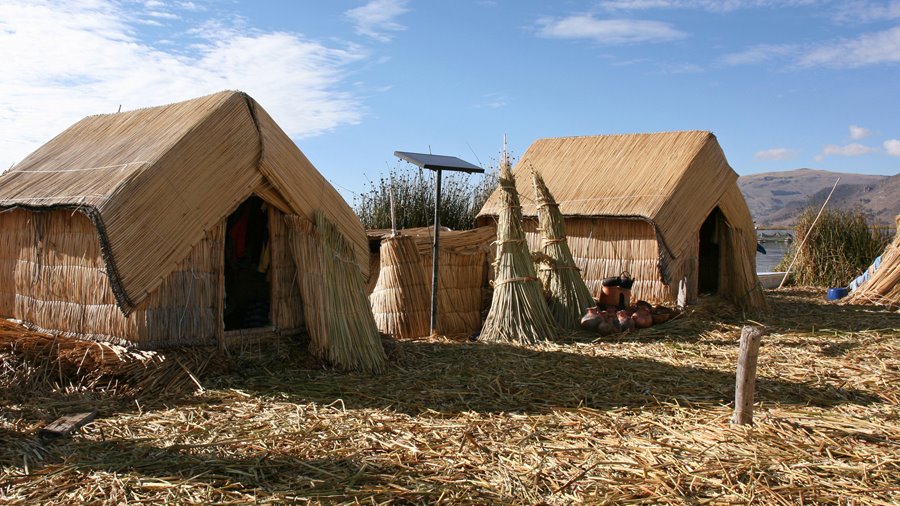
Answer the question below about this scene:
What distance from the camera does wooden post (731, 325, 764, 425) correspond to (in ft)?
15.3

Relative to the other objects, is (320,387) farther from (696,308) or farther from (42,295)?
(696,308)

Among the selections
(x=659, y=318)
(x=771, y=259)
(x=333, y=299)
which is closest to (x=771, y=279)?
(x=659, y=318)

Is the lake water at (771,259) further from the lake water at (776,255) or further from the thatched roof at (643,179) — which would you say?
the thatched roof at (643,179)

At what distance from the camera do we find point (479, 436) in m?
4.60

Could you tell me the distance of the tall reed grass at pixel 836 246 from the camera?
13844mm

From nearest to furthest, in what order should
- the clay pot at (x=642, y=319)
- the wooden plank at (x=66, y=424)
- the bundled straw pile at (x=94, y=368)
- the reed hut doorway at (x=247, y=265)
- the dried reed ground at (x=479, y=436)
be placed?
1. the dried reed ground at (x=479, y=436)
2. the wooden plank at (x=66, y=424)
3. the bundled straw pile at (x=94, y=368)
4. the reed hut doorway at (x=247, y=265)
5. the clay pot at (x=642, y=319)

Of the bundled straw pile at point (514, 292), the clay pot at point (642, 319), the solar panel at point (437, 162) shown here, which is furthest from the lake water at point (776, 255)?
the solar panel at point (437, 162)

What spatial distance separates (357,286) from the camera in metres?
6.53

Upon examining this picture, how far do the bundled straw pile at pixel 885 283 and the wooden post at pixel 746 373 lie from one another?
723 centimetres

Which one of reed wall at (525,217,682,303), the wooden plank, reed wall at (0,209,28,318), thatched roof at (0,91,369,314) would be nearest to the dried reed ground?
the wooden plank

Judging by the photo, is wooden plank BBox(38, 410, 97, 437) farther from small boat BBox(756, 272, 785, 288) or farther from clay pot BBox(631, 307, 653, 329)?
small boat BBox(756, 272, 785, 288)

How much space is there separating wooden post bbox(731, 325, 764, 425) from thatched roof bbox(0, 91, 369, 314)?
3.51m

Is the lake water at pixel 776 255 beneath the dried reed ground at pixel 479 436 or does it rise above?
above

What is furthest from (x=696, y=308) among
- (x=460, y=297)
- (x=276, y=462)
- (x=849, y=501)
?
(x=276, y=462)
